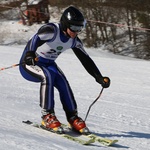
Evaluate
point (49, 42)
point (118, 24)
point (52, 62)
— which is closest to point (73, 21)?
point (49, 42)

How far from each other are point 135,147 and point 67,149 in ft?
2.77

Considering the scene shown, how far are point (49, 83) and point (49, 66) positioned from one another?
0.83 ft

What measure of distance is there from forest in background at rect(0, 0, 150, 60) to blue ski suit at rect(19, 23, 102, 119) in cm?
2018

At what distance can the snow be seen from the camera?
12.2ft

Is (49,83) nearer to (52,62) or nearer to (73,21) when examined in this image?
(52,62)

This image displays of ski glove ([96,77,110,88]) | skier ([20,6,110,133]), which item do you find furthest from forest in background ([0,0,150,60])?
skier ([20,6,110,133])

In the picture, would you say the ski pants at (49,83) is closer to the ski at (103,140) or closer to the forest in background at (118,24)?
the ski at (103,140)

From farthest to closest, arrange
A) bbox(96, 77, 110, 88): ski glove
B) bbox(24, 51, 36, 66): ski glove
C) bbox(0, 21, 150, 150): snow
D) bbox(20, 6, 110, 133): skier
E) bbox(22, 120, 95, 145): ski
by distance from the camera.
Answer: bbox(96, 77, 110, 88): ski glove → bbox(20, 6, 110, 133): skier → bbox(24, 51, 36, 66): ski glove → bbox(22, 120, 95, 145): ski → bbox(0, 21, 150, 150): snow

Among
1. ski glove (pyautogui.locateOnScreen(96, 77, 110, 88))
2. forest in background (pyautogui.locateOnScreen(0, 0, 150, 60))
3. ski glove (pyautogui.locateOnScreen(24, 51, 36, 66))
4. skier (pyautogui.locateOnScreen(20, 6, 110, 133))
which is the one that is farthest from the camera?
forest in background (pyautogui.locateOnScreen(0, 0, 150, 60))

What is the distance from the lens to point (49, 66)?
4.30 meters

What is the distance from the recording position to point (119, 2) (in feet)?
84.6

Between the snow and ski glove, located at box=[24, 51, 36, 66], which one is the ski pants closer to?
ski glove, located at box=[24, 51, 36, 66]

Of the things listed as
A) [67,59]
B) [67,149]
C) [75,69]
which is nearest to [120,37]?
[67,59]

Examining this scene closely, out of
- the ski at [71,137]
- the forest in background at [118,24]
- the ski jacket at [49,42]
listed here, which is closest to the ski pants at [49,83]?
the ski jacket at [49,42]
